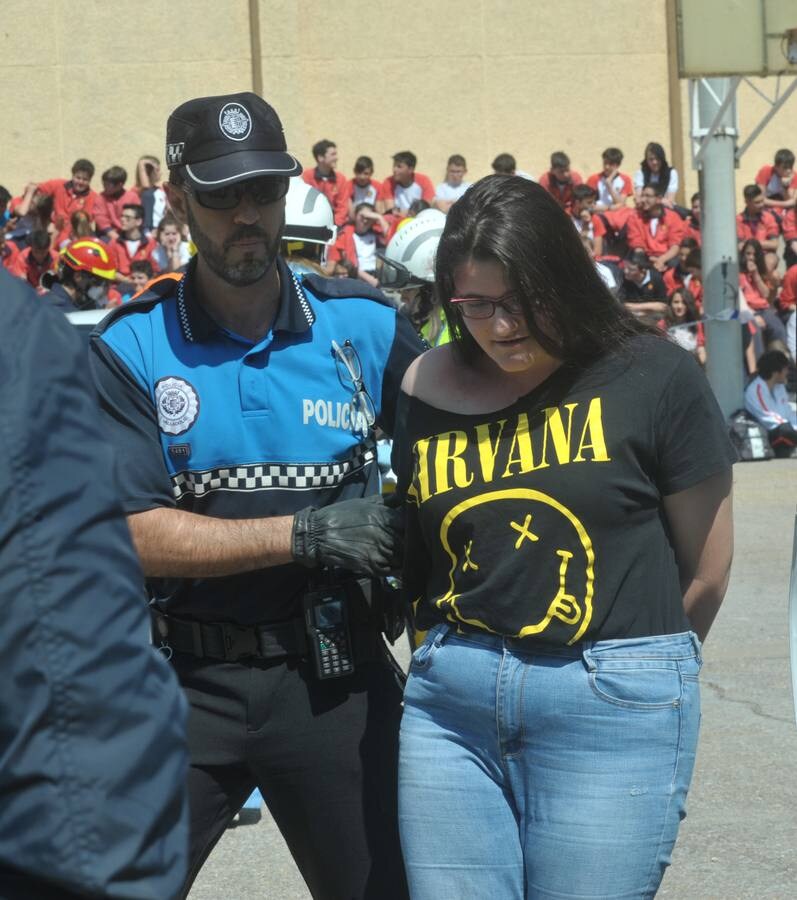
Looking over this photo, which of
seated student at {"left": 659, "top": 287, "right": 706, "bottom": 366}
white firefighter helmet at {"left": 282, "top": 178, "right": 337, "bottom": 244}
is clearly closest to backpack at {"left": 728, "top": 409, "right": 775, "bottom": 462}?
seated student at {"left": 659, "top": 287, "right": 706, "bottom": 366}

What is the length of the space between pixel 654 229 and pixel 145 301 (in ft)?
50.4

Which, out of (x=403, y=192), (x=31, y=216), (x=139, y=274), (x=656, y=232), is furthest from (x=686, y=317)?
(x=31, y=216)

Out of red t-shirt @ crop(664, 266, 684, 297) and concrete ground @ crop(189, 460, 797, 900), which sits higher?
red t-shirt @ crop(664, 266, 684, 297)

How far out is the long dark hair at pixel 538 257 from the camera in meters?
2.74

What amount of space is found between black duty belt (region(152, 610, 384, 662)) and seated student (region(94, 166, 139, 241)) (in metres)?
14.6

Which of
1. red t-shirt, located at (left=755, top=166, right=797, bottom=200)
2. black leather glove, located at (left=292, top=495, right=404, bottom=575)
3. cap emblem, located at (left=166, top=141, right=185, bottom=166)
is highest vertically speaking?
red t-shirt, located at (left=755, top=166, right=797, bottom=200)

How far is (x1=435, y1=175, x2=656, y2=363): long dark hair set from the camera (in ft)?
8.98

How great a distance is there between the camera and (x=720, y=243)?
14.6 meters

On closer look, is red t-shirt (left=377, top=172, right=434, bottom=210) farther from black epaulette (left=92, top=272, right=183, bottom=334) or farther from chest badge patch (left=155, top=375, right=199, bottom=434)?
chest badge patch (left=155, top=375, right=199, bottom=434)

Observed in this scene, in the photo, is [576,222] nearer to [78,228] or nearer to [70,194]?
[78,228]

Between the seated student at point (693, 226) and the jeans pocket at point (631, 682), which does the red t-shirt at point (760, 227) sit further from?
the jeans pocket at point (631, 682)

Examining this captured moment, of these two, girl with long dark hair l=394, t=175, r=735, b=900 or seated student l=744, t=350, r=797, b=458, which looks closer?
girl with long dark hair l=394, t=175, r=735, b=900

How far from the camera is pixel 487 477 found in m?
2.74

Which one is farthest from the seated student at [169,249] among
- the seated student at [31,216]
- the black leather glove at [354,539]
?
the black leather glove at [354,539]
